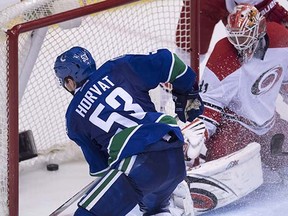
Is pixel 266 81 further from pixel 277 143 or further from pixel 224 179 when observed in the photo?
pixel 224 179

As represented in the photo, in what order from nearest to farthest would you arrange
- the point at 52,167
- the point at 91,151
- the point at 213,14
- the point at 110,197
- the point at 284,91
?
the point at 110,197
the point at 91,151
the point at 284,91
the point at 52,167
the point at 213,14

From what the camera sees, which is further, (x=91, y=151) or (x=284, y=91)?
(x=284, y=91)

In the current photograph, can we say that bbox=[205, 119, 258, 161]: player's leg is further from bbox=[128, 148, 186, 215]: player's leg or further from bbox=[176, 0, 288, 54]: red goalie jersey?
bbox=[128, 148, 186, 215]: player's leg

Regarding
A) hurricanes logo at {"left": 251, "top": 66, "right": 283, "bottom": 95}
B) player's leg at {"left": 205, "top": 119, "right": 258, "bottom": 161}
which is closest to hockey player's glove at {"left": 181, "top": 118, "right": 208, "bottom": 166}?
player's leg at {"left": 205, "top": 119, "right": 258, "bottom": 161}

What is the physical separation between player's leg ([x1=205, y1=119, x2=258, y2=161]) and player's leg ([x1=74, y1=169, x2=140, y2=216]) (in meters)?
0.92

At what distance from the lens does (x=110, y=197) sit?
2426 mm

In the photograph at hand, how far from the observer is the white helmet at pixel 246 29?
10.5 feet

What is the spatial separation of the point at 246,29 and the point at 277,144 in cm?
47

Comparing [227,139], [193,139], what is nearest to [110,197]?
[193,139]

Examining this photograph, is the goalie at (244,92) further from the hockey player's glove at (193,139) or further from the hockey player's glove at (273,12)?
the hockey player's glove at (273,12)

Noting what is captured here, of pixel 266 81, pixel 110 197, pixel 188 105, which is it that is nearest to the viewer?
pixel 110 197

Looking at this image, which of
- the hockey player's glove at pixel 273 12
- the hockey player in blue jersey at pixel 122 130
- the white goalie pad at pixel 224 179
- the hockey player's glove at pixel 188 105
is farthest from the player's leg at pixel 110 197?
the hockey player's glove at pixel 273 12

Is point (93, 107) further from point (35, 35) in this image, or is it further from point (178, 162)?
point (35, 35)

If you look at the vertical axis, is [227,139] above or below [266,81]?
below
